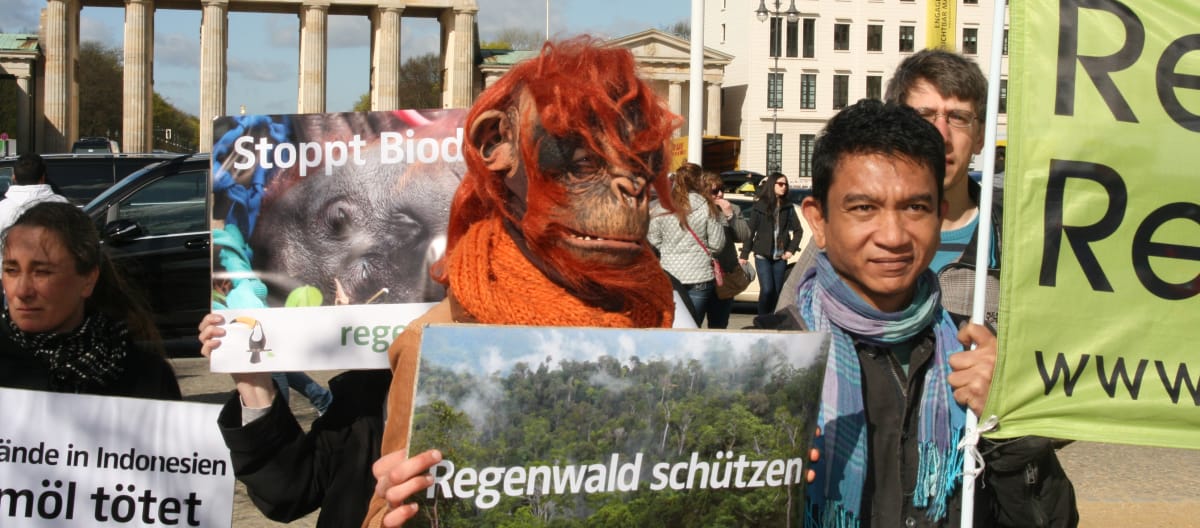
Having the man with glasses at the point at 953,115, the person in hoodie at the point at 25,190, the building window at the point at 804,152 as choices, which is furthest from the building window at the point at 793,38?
the man with glasses at the point at 953,115

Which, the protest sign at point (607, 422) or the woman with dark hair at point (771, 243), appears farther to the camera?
the woman with dark hair at point (771, 243)

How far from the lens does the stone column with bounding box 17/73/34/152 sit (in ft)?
199

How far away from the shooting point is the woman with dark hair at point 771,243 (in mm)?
13273

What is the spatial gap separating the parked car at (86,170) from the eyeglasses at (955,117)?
11194 mm

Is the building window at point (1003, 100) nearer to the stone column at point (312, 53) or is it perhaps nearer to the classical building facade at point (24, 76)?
the stone column at point (312, 53)

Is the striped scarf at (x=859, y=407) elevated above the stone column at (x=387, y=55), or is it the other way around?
the stone column at (x=387, y=55)

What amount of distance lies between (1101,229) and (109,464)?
2.51 meters

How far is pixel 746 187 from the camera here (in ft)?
126

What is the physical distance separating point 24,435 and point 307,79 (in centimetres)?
6862

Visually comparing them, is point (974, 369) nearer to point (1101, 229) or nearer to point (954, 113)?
point (1101, 229)

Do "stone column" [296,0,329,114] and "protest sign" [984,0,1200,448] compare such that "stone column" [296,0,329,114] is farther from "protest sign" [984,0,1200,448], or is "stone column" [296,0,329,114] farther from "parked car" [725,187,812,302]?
"protest sign" [984,0,1200,448]

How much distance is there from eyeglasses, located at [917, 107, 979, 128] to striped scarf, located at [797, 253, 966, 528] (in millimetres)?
1097

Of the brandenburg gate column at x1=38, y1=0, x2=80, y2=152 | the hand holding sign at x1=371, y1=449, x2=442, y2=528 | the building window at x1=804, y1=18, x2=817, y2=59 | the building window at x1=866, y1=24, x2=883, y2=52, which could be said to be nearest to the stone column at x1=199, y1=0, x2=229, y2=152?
the brandenburg gate column at x1=38, y1=0, x2=80, y2=152

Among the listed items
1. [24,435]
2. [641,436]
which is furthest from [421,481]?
[24,435]
